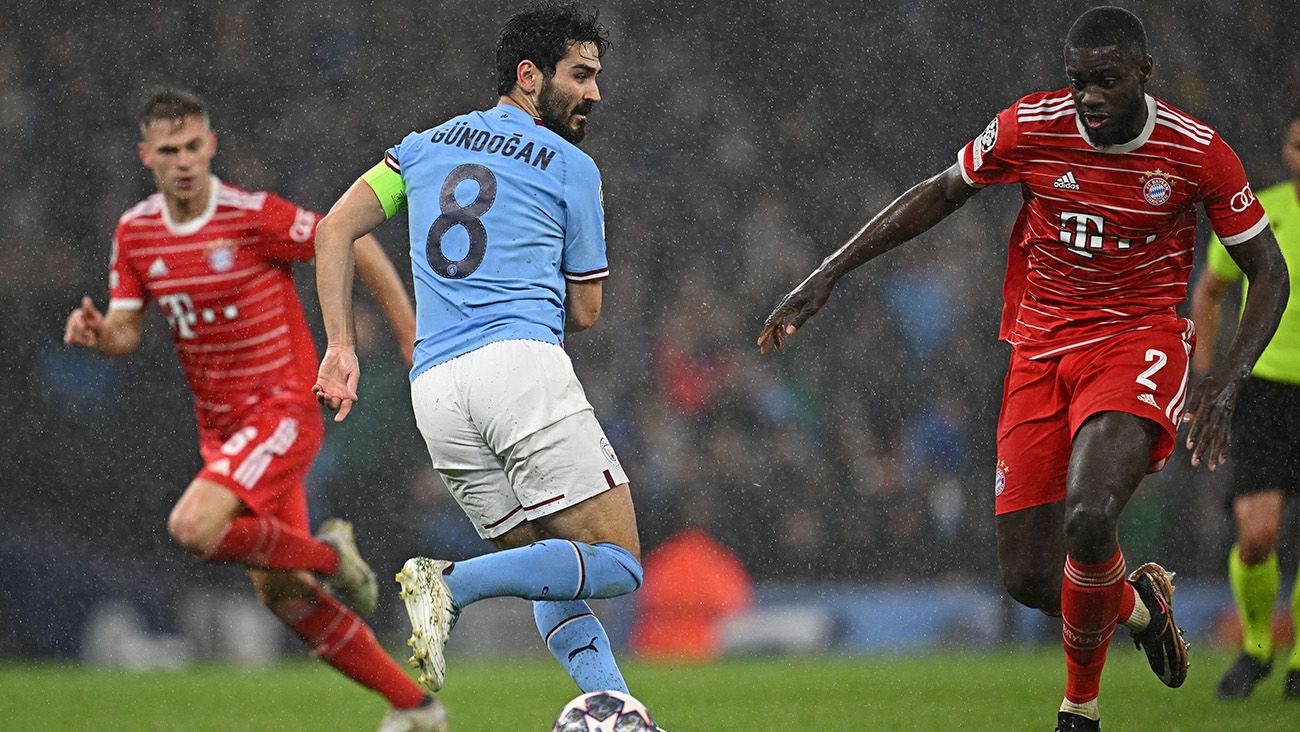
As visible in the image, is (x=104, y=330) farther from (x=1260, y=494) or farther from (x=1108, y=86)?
(x=1260, y=494)

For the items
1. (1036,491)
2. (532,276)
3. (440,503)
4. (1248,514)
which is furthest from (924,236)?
(532,276)

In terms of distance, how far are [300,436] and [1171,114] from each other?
2969 mm

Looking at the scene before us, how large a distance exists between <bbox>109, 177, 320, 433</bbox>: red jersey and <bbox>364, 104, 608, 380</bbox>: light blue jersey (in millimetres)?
1298

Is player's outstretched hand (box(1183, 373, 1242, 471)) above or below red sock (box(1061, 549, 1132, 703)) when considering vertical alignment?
above

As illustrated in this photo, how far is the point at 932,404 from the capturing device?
413 inches

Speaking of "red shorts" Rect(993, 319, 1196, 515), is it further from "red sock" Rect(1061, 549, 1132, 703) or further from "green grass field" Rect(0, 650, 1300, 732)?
"green grass field" Rect(0, 650, 1300, 732)

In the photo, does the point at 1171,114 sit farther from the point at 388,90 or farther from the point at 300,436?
the point at 388,90

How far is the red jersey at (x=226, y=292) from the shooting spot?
17.7 ft

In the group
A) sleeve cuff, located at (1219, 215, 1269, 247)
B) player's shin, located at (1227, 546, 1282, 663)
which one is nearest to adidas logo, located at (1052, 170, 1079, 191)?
sleeve cuff, located at (1219, 215, 1269, 247)

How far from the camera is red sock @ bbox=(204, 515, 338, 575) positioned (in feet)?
16.3

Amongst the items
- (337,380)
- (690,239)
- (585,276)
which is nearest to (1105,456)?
(585,276)

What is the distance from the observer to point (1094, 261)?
178 inches

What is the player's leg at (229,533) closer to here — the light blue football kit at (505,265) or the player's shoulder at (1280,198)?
the light blue football kit at (505,265)

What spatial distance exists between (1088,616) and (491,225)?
1.98 metres
